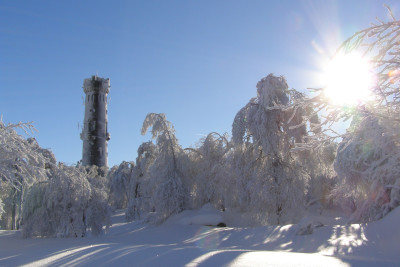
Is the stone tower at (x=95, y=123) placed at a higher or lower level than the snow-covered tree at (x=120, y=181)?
higher

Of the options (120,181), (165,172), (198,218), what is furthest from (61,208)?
(120,181)

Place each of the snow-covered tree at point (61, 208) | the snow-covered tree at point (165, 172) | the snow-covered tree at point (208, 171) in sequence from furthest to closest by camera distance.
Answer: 1. the snow-covered tree at point (208, 171)
2. the snow-covered tree at point (165, 172)
3. the snow-covered tree at point (61, 208)

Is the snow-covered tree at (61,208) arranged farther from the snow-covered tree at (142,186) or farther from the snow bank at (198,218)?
the snow-covered tree at (142,186)

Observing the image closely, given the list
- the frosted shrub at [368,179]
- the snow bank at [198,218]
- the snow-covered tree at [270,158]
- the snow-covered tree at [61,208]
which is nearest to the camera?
the frosted shrub at [368,179]

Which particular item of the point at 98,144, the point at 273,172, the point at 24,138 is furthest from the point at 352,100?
the point at 98,144

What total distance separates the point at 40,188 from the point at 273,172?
11.1m

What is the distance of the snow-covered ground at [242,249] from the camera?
547 centimetres

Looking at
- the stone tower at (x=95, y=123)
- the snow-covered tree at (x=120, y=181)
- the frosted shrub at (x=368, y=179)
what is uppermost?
the stone tower at (x=95, y=123)

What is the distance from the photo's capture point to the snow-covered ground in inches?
215

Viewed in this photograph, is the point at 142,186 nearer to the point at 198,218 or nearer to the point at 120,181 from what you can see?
the point at 198,218

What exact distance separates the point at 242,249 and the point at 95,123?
112 feet

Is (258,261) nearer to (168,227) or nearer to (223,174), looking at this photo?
(168,227)

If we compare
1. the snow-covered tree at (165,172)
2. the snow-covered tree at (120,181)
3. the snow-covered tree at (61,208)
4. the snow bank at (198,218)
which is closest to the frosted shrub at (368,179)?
the snow bank at (198,218)

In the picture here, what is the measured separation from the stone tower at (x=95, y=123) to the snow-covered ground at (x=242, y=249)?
25.5 metres
